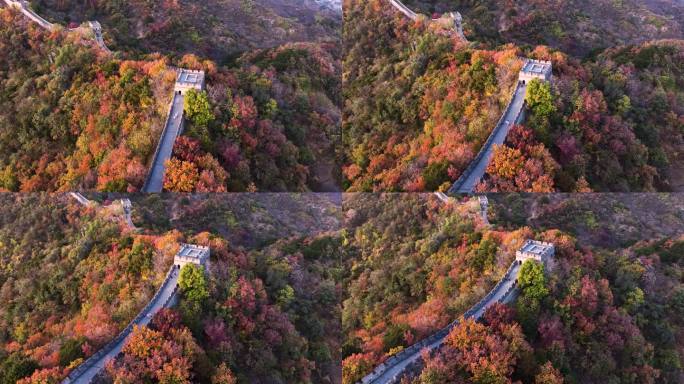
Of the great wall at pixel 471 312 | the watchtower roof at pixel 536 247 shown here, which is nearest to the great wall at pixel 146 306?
the great wall at pixel 471 312

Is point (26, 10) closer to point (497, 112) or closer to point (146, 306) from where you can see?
point (146, 306)

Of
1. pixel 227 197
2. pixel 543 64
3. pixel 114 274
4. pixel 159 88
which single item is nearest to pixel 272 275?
pixel 227 197

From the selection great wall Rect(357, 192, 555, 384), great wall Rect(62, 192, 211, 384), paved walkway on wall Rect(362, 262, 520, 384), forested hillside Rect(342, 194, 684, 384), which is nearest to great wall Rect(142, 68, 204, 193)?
great wall Rect(62, 192, 211, 384)

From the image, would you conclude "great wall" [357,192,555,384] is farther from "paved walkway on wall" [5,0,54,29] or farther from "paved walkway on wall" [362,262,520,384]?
"paved walkway on wall" [5,0,54,29]

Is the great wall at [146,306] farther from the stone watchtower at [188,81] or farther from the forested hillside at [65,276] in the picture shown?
the stone watchtower at [188,81]

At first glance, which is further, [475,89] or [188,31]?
[188,31]

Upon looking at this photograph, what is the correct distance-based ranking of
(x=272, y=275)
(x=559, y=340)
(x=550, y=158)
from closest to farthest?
1. (x=550, y=158)
2. (x=559, y=340)
3. (x=272, y=275)

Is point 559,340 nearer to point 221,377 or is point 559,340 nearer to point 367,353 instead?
point 367,353
